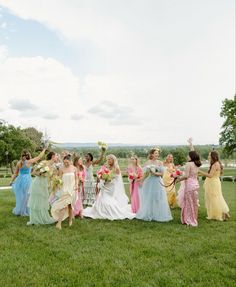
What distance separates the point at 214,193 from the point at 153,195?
2.10 metres

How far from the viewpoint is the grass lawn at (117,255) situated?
5.91m

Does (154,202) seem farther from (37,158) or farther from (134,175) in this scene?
(37,158)

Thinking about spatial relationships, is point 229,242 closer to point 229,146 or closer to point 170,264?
point 170,264

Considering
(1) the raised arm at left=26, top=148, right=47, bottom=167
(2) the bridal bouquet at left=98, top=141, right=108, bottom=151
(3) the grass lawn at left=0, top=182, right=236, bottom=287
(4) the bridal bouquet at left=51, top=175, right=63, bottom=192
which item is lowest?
(3) the grass lawn at left=0, top=182, right=236, bottom=287

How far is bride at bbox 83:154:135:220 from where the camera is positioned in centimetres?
1146

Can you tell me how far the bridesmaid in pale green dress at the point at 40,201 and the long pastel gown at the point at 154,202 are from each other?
9.71 feet

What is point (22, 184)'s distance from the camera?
40.0 feet

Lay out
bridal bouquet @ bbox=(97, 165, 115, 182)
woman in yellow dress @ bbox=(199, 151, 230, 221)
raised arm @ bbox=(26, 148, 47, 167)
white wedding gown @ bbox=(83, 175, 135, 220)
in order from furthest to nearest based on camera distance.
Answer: bridal bouquet @ bbox=(97, 165, 115, 182) < white wedding gown @ bbox=(83, 175, 135, 220) < woman in yellow dress @ bbox=(199, 151, 230, 221) < raised arm @ bbox=(26, 148, 47, 167)

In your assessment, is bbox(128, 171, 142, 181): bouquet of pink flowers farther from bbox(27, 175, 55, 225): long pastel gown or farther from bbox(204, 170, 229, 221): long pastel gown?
bbox(27, 175, 55, 225): long pastel gown

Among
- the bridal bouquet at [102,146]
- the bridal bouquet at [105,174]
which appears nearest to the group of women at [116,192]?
the bridal bouquet at [105,174]

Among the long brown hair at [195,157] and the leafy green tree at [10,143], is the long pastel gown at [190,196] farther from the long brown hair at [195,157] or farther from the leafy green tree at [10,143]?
the leafy green tree at [10,143]

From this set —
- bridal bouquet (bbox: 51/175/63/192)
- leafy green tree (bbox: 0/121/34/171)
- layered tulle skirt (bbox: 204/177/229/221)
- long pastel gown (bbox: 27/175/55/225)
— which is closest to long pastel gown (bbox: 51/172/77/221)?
bridal bouquet (bbox: 51/175/63/192)

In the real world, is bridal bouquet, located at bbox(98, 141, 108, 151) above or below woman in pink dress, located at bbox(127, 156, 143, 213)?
above

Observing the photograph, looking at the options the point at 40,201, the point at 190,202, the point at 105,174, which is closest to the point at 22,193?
the point at 40,201
